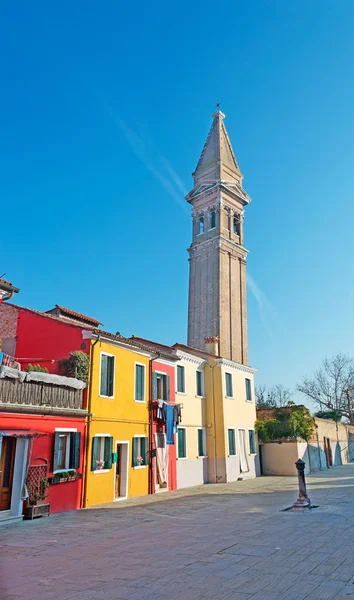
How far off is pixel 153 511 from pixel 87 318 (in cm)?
975

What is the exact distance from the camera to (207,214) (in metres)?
46.8

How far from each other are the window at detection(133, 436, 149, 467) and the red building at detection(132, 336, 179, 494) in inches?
14.3

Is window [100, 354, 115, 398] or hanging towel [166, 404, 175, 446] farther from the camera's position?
hanging towel [166, 404, 175, 446]

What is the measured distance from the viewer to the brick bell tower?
42.3 m

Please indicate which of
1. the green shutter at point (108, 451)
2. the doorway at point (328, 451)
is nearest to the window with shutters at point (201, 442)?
the green shutter at point (108, 451)

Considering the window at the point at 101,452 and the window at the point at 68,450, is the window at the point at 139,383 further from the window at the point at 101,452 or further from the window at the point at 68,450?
the window at the point at 68,450

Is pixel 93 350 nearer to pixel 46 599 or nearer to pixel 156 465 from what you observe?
pixel 156 465

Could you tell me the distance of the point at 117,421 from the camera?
17.0 m

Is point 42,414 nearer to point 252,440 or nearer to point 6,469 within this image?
point 6,469

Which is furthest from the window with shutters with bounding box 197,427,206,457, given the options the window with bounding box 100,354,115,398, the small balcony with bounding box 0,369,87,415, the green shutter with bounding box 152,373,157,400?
the small balcony with bounding box 0,369,87,415

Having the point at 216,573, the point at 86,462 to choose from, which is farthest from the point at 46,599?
the point at 86,462

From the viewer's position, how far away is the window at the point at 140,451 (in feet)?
59.0

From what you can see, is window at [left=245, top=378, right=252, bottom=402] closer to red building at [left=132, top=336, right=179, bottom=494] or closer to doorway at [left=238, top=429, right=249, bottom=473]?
doorway at [left=238, top=429, right=249, bottom=473]

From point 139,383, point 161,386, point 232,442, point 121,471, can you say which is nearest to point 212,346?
point 232,442
